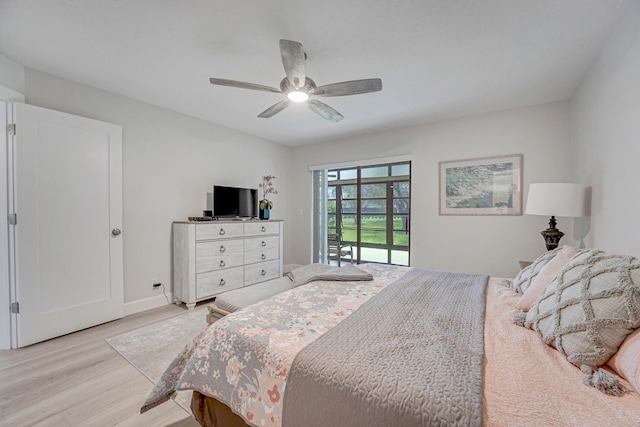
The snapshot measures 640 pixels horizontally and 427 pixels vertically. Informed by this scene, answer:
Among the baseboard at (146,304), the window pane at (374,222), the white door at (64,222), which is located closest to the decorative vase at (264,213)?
the baseboard at (146,304)

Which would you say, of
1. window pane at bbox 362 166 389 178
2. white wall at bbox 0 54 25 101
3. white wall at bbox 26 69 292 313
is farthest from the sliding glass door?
white wall at bbox 0 54 25 101

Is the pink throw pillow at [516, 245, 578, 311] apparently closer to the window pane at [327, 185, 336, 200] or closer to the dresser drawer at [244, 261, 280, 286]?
the dresser drawer at [244, 261, 280, 286]

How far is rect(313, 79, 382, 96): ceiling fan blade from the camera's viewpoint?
189 cm

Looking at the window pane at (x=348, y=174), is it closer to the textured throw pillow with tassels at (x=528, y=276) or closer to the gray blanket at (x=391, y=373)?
the textured throw pillow with tassels at (x=528, y=276)

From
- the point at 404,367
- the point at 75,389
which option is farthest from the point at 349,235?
the point at 404,367

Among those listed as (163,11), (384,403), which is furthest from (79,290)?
(384,403)

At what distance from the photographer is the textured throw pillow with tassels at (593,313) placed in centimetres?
86

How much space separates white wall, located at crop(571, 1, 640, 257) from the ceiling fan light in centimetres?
210

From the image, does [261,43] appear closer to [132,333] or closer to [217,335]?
[217,335]

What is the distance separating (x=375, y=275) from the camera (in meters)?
2.19

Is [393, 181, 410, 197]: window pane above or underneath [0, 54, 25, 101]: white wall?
underneath

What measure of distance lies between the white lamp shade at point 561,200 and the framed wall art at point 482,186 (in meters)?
0.89

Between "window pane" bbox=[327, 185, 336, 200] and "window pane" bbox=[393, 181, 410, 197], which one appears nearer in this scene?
Result: "window pane" bbox=[393, 181, 410, 197]

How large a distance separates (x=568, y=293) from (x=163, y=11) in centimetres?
270
